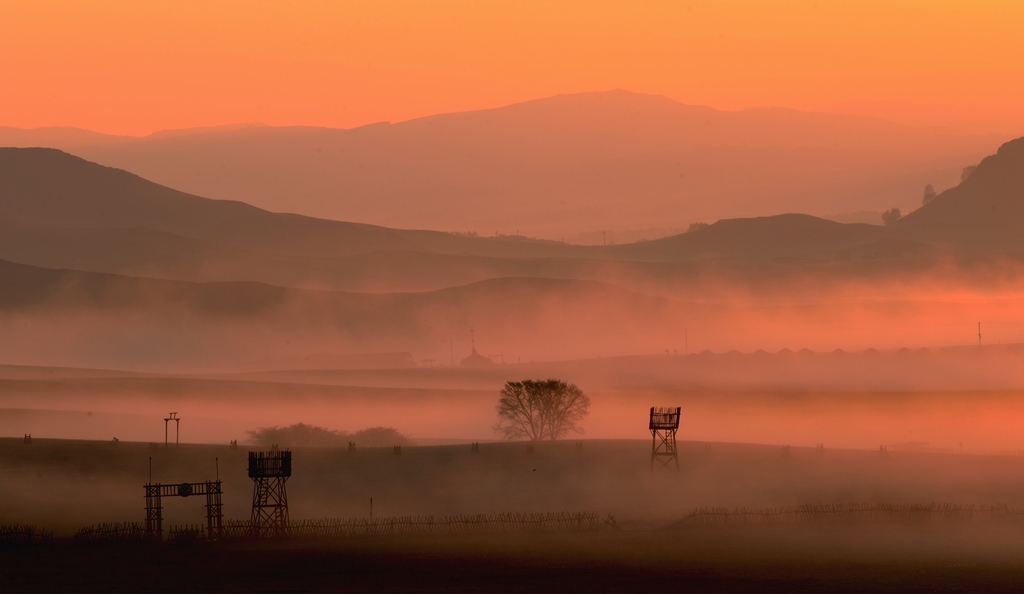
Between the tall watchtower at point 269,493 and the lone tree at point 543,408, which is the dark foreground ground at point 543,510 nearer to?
the tall watchtower at point 269,493

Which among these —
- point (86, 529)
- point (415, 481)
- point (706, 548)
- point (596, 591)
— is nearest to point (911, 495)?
point (706, 548)

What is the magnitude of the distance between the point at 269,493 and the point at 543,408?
71.9 meters

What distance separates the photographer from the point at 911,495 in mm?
128875

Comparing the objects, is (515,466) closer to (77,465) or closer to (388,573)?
(77,465)

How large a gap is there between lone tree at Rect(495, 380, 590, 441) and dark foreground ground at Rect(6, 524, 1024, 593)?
247 feet

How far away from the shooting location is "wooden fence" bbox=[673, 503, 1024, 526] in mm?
118438

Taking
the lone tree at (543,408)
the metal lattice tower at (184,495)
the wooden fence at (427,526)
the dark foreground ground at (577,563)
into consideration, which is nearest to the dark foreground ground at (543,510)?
→ the dark foreground ground at (577,563)

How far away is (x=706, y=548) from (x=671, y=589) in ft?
54.9

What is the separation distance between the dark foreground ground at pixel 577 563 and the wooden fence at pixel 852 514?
9.29 feet

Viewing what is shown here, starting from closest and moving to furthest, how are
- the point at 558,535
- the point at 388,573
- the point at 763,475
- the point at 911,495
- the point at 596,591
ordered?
the point at 596,591 → the point at 388,573 → the point at 558,535 → the point at 911,495 → the point at 763,475

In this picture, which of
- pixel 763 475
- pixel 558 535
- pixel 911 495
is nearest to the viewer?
pixel 558 535

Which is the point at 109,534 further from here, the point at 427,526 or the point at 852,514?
the point at 852,514

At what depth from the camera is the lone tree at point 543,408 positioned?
191m

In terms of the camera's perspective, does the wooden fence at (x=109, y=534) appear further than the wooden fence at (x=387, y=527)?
No
